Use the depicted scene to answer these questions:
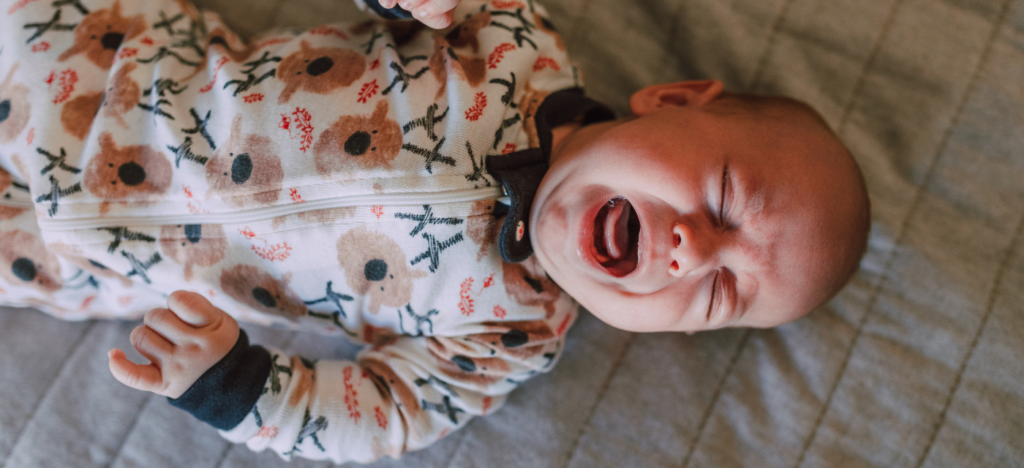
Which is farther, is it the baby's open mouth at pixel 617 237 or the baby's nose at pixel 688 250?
the baby's open mouth at pixel 617 237

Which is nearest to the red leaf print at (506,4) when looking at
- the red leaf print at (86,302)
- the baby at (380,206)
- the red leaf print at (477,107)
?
the baby at (380,206)

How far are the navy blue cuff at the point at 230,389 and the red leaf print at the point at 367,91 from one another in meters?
0.45

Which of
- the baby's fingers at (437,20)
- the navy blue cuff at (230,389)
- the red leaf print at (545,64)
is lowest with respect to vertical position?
the navy blue cuff at (230,389)

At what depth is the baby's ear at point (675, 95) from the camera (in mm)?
1146

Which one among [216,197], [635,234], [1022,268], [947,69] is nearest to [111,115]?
[216,197]

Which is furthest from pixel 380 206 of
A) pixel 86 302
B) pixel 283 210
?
pixel 86 302

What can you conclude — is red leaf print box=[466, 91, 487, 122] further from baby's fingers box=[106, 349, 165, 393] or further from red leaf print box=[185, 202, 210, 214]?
baby's fingers box=[106, 349, 165, 393]

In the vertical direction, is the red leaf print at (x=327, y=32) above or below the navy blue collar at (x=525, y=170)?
above

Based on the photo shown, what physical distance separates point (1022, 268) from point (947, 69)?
432mm

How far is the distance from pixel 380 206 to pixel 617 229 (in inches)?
16.0

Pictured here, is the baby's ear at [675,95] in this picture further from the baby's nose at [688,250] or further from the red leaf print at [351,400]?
the red leaf print at [351,400]

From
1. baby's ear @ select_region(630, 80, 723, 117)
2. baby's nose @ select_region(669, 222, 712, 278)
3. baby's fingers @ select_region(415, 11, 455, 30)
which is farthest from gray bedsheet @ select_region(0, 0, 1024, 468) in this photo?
baby's fingers @ select_region(415, 11, 455, 30)

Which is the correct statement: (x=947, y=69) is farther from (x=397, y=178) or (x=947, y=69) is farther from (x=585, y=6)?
(x=397, y=178)

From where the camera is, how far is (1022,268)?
1.24 meters
